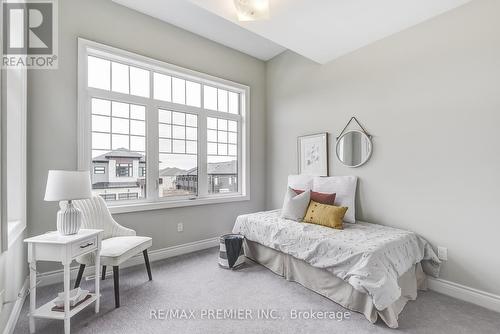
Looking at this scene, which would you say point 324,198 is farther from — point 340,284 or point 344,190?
point 340,284

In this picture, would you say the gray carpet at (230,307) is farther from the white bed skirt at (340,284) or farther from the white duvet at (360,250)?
the white duvet at (360,250)

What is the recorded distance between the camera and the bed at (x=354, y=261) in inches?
72.9

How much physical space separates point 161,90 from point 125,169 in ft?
3.82

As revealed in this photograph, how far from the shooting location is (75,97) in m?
2.63

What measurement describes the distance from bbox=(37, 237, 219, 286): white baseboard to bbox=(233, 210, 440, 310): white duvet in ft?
3.07

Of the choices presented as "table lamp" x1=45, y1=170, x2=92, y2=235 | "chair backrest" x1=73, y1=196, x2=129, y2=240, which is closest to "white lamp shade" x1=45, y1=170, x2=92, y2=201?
"table lamp" x1=45, y1=170, x2=92, y2=235

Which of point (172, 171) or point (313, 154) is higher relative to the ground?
point (313, 154)

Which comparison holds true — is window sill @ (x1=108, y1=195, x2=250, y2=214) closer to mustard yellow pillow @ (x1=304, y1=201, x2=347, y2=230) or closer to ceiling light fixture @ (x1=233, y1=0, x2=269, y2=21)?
mustard yellow pillow @ (x1=304, y1=201, x2=347, y2=230)

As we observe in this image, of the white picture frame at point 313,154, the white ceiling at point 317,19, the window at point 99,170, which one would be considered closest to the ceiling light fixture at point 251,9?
the white ceiling at point 317,19

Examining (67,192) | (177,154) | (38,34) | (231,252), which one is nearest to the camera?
(67,192)

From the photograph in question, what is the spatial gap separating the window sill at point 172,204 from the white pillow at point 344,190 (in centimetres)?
138

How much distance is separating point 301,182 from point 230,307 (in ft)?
6.44

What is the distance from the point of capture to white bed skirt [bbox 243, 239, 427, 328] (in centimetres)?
187

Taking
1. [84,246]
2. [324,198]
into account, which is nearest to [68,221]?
[84,246]
